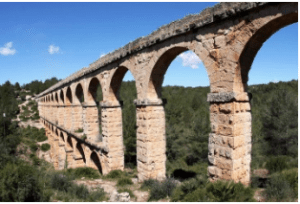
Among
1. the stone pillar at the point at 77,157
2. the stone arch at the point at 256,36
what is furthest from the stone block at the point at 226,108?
the stone pillar at the point at 77,157

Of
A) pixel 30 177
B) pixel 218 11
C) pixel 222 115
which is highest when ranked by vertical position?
pixel 218 11

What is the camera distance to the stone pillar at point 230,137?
4.45 metres

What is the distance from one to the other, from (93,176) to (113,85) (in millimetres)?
3796

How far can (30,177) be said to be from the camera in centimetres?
494

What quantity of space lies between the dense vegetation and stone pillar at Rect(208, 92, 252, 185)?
424 millimetres

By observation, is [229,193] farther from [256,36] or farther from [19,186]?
[19,186]

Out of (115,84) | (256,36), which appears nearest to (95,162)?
(115,84)

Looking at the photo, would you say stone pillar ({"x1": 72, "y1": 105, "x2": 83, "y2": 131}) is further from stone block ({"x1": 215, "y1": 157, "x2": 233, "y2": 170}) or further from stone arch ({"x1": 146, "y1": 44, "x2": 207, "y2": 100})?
stone block ({"x1": 215, "y1": 157, "x2": 233, "y2": 170})

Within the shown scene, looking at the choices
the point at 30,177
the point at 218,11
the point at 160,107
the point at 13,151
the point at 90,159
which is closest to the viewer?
the point at 218,11

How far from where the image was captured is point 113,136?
931 cm

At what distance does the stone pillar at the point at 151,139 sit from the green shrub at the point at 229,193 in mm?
3058

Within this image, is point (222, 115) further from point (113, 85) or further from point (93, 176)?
point (93, 176)

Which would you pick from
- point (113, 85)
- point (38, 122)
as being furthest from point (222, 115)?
point (38, 122)

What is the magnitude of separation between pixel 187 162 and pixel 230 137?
11458 millimetres
